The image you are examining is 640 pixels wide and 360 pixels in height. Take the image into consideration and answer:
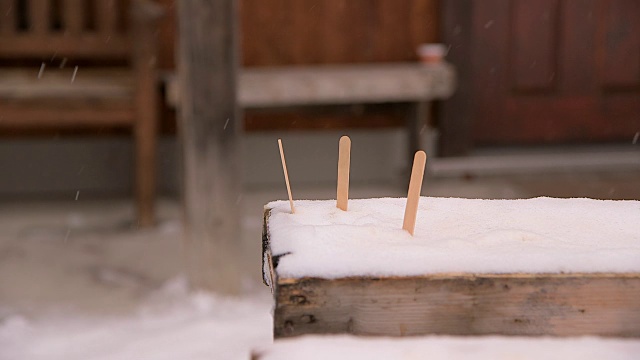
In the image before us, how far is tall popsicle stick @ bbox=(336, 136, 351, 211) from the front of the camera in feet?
3.98

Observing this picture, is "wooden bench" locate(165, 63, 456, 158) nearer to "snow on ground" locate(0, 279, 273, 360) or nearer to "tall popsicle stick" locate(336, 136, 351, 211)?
"snow on ground" locate(0, 279, 273, 360)

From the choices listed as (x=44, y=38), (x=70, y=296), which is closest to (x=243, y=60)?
(x=44, y=38)

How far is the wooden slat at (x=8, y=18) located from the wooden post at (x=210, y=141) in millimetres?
1546

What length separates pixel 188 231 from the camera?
336cm

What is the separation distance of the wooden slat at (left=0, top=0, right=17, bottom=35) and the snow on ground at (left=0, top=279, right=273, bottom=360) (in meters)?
1.81

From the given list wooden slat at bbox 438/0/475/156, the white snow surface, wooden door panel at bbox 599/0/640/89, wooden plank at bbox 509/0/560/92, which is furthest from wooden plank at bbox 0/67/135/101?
the white snow surface

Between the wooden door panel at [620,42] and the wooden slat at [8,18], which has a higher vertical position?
the wooden slat at [8,18]

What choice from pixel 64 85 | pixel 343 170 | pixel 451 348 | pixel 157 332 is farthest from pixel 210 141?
pixel 451 348

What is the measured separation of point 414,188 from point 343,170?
5.1 inches

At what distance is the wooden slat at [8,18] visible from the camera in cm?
441

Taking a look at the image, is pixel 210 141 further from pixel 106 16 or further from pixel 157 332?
pixel 106 16

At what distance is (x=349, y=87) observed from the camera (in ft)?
14.3

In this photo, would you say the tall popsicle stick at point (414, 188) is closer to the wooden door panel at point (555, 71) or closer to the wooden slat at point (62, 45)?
the wooden slat at point (62, 45)

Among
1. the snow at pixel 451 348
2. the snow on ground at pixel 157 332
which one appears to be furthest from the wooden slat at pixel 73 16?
the snow at pixel 451 348
